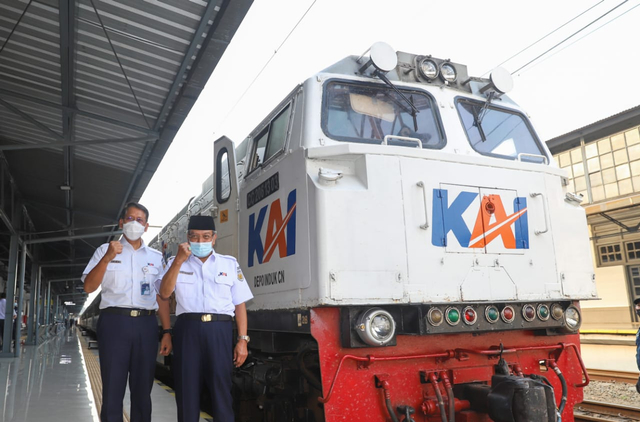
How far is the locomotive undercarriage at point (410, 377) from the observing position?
3.35 m

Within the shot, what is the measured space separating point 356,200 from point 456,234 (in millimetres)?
822

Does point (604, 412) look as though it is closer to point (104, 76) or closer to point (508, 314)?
point (508, 314)

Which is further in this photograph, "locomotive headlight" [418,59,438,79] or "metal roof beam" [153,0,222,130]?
"metal roof beam" [153,0,222,130]

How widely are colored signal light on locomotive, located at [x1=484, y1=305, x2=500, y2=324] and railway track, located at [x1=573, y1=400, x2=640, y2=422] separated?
108 inches

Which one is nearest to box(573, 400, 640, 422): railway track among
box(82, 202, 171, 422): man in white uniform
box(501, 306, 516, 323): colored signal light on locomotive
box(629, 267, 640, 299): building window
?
box(501, 306, 516, 323): colored signal light on locomotive

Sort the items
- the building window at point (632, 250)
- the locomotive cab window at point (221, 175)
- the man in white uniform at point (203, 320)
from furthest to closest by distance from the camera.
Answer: the building window at point (632, 250), the locomotive cab window at point (221, 175), the man in white uniform at point (203, 320)

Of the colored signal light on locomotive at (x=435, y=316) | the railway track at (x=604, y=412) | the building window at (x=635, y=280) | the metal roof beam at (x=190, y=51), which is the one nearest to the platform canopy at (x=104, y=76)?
the metal roof beam at (x=190, y=51)

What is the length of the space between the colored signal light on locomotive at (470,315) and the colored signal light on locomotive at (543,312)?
60cm

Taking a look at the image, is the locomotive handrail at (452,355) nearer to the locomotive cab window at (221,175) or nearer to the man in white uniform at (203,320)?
the man in white uniform at (203,320)

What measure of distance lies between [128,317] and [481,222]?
262 centimetres

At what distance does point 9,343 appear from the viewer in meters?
13.4

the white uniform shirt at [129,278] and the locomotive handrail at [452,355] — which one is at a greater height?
the white uniform shirt at [129,278]

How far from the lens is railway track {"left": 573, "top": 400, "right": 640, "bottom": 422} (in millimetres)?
5684

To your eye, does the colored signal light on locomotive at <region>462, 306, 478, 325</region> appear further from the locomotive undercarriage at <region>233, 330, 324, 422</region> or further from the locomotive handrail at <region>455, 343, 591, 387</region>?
the locomotive undercarriage at <region>233, 330, 324, 422</region>
